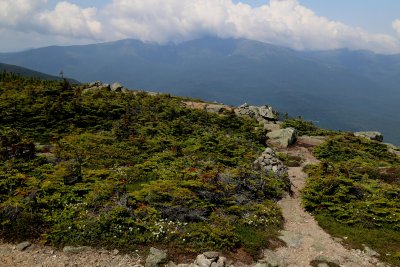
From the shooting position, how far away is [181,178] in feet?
73.2

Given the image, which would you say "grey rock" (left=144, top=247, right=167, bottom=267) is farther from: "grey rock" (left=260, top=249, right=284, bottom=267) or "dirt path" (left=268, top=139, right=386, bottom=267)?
"dirt path" (left=268, top=139, right=386, bottom=267)

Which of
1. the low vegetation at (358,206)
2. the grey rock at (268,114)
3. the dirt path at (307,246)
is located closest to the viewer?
the dirt path at (307,246)

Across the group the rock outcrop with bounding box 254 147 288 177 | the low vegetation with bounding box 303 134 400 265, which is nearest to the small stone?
the low vegetation with bounding box 303 134 400 265

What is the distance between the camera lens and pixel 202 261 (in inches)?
592

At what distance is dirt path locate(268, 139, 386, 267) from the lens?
1723 cm

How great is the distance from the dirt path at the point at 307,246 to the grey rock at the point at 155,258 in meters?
5.72

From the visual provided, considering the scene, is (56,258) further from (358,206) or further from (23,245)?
(358,206)

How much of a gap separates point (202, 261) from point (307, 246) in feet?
21.8

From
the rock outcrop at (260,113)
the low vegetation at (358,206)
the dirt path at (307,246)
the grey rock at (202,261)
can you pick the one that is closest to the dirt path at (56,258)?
the grey rock at (202,261)

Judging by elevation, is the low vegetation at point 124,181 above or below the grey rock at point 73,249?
above

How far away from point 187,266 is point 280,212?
889 centimetres

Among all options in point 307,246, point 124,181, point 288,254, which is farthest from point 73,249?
point 307,246

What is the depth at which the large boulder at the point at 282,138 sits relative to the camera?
139ft

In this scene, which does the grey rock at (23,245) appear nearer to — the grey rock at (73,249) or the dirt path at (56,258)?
the dirt path at (56,258)
